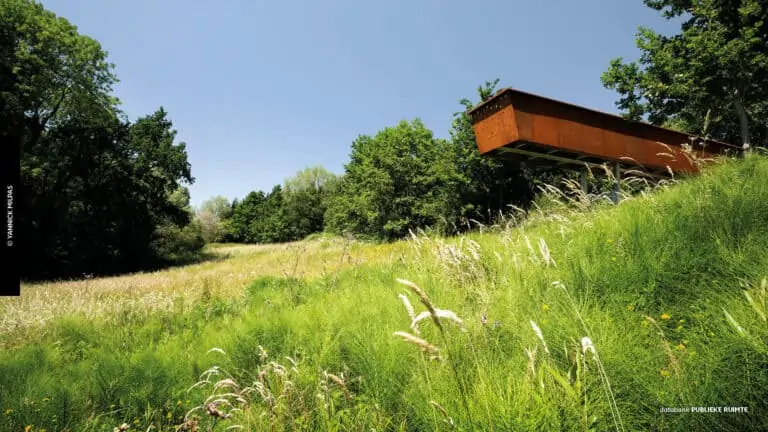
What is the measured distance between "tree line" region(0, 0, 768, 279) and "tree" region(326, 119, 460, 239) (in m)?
0.12

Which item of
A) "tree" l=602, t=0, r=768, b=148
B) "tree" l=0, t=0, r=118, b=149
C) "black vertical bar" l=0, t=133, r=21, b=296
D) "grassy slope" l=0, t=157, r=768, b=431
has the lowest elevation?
"grassy slope" l=0, t=157, r=768, b=431

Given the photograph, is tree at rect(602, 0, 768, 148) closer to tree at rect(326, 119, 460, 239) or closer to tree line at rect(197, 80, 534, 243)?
tree line at rect(197, 80, 534, 243)

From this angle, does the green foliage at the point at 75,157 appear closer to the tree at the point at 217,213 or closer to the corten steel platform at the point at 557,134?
the corten steel platform at the point at 557,134

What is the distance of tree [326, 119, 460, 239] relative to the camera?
90.2 feet

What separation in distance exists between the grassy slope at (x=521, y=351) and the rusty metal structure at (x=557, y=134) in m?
5.30

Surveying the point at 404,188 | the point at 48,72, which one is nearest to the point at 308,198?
the point at 404,188

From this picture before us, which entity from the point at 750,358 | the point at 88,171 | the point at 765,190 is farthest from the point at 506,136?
the point at 88,171

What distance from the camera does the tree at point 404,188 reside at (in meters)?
27.5

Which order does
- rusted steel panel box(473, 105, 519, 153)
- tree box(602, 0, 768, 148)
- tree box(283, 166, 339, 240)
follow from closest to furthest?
rusted steel panel box(473, 105, 519, 153), tree box(602, 0, 768, 148), tree box(283, 166, 339, 240)

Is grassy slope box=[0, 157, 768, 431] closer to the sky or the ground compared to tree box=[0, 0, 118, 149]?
closer to the ground

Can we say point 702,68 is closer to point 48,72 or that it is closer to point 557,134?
point 557,134

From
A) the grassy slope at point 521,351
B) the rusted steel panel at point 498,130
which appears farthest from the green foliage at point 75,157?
the rusted steel panel at point 498,130

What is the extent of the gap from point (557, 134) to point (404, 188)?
2063 centimetres

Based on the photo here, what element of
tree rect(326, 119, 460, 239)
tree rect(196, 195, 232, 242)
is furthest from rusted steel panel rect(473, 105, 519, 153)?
tree rect(196, 195, 232, 242)
